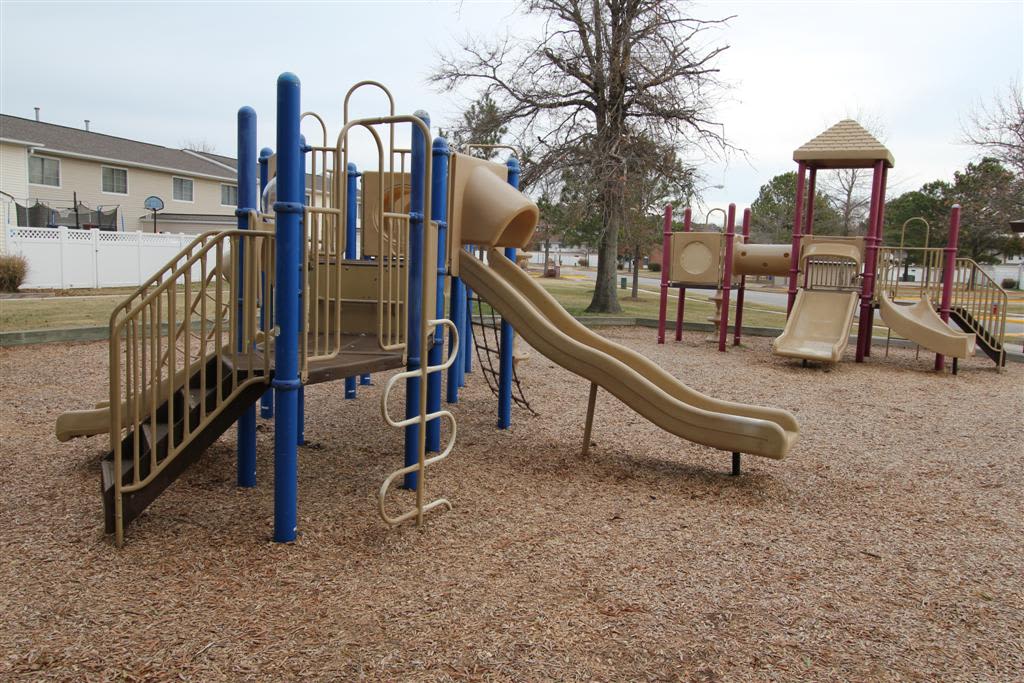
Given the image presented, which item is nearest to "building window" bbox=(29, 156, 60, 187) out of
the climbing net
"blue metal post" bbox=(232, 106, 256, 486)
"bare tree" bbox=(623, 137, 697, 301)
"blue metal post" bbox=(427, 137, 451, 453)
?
the climbing net

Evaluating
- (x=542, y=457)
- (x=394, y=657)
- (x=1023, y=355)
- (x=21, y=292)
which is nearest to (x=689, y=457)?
(x=542, y=457)

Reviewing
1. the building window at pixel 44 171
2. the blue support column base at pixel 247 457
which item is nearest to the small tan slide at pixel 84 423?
the blue support column base at pixel 247 457

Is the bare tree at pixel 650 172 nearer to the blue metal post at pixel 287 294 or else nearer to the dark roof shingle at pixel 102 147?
the blue metal post at pixel 287 294

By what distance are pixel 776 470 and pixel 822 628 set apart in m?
2.48

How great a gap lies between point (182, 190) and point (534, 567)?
32772 millimetres

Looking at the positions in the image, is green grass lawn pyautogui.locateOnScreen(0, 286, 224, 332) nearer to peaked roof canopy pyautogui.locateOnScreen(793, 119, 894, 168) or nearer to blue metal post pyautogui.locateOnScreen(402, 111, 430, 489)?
blue metal post pyautogui.locateOnScreen(402, 111, 430, 489)

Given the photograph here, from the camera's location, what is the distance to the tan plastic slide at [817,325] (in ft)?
34.7

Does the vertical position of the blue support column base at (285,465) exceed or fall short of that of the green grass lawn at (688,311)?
it exceeds it

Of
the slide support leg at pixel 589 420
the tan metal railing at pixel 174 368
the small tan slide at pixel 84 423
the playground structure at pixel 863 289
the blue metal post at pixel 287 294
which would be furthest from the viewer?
the playground structure at pixel 863 289

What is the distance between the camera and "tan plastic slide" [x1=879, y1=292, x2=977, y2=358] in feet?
34.3

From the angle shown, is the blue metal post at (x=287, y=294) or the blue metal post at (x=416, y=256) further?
the blue metal post at (x=416, y=256)

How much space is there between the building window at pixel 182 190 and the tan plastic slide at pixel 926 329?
29.0 m

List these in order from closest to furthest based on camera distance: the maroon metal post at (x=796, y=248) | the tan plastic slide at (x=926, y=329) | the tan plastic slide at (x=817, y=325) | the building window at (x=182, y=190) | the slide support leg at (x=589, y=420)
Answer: the slide support leg at (x=589, y=420) < the tan plastic slide at (x=926, y=329) < the tan plastic slide at (x=817, y=325) < the maroon metal post at (x=796, y=248) < the building window at (x=182, y=190)

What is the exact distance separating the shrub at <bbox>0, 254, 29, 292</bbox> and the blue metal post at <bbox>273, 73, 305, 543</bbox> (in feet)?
58.4
